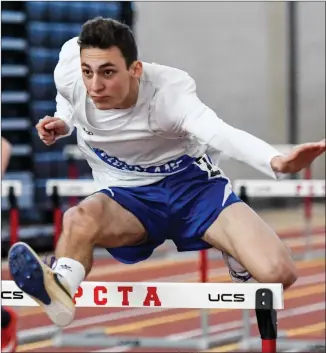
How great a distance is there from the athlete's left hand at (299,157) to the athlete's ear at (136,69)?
59 centimetres

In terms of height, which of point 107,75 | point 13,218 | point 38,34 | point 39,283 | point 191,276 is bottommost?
point 191,276

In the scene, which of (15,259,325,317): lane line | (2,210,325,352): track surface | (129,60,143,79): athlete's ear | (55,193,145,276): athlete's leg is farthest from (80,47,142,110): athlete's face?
(15,259,325,317): lane line

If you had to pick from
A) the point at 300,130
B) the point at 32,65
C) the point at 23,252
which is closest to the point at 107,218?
the point at 23,252

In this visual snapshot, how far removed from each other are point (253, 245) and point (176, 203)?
395 mm

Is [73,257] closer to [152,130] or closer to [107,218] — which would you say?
[107,218]

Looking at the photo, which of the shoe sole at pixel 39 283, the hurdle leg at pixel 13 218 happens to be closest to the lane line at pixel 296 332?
the hurdle leg at pixel 13 218

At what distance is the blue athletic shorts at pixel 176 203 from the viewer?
11.4ft

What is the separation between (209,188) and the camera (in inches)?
140

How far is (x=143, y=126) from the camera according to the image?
3.37m

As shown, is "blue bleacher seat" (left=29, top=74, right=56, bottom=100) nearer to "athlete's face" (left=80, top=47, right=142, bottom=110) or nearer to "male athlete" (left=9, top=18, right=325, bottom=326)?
"male athlete" (left=9, top=18, right=325, bottom=326)

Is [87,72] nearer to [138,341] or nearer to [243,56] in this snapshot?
[138,341]

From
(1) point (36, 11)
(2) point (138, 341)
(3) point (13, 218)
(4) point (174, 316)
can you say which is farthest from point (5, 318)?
(1) point (36, 11)

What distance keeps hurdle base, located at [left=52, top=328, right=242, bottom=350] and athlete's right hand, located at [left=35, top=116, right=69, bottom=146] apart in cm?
240

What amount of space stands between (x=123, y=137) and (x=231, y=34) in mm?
7383
